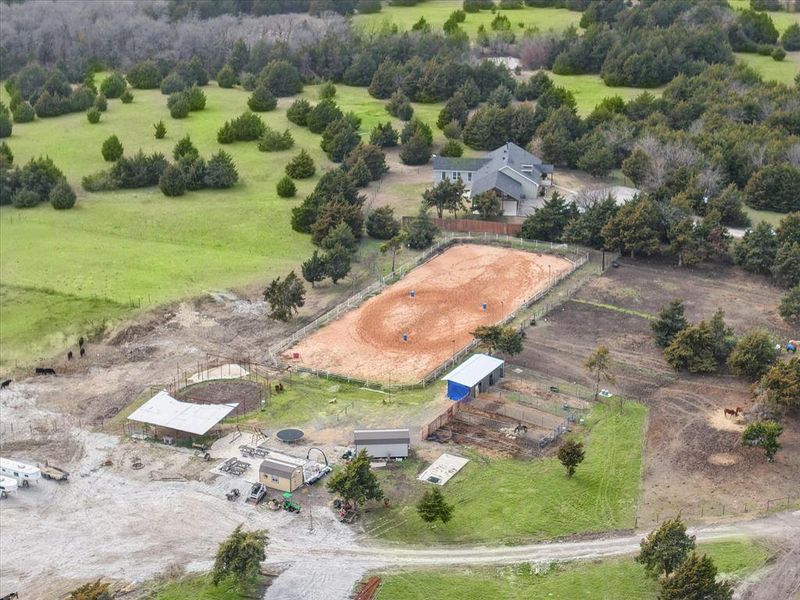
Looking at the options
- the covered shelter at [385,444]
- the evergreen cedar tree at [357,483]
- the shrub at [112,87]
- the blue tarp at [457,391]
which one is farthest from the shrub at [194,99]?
the evergreen cedar tree at [357,483]

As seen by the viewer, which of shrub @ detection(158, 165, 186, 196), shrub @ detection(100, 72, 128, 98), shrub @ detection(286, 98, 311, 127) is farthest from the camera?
shrub @ detection(100, 72, 128, 98)

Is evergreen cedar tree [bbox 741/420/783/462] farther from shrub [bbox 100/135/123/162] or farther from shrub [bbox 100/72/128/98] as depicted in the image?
shrub [bbox 100/72/128/98]

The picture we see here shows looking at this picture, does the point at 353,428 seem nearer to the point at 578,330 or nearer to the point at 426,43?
the point at 578,330

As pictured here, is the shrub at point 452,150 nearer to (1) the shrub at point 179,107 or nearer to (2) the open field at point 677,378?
(2) the open field at point 677,378

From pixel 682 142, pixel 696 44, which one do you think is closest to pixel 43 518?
pixel 682 142

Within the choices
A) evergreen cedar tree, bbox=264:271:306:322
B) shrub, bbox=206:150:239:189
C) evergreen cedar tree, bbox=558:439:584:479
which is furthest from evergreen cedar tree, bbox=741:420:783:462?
shrub, bbox=206:150:239:189

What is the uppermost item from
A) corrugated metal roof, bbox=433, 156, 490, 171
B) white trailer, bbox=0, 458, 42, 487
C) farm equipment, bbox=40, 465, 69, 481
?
corrugated metal roof, bbox=433, 156, 490, 171

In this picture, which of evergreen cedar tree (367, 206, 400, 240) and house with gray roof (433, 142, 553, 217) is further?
house with gray roof (433, 142, 553, 217)
